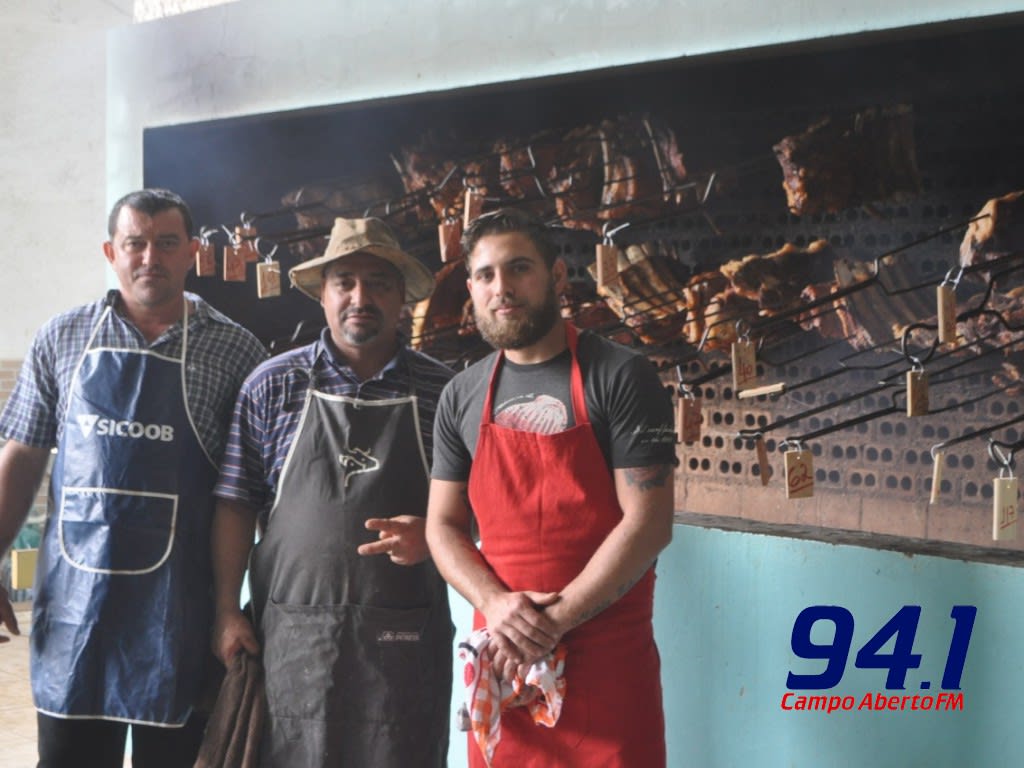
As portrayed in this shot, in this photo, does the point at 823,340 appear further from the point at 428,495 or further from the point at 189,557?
the point at 189,557

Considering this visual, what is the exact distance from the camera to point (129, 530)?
107 inches

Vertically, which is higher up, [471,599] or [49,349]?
[49,349]

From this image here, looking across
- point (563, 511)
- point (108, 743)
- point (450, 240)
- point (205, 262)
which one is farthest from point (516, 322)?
point (205, 262)

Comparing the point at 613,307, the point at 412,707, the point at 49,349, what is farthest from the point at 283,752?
the point at 613,307

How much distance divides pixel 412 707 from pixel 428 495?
436 millimetres

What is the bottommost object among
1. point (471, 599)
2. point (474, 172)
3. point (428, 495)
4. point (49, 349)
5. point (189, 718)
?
point (189, 718)

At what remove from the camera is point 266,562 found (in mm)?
2574

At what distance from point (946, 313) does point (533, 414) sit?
89 centimetres

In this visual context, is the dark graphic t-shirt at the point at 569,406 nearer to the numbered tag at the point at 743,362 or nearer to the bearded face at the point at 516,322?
the bearded face at the point at 516,322

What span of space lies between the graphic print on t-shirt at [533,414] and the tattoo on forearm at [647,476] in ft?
0.51

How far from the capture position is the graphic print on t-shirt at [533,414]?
2262 millimetres

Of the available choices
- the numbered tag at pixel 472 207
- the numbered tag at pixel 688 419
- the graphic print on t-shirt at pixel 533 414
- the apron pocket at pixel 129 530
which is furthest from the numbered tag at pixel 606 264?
the apron pocket at pixel 129 530

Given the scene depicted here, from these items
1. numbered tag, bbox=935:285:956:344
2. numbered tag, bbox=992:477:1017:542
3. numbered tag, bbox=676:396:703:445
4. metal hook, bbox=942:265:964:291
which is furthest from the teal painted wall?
metal hook, bbox=942:265:964:291

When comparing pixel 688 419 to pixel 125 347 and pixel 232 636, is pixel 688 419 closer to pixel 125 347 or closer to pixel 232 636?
pixel 232 636
